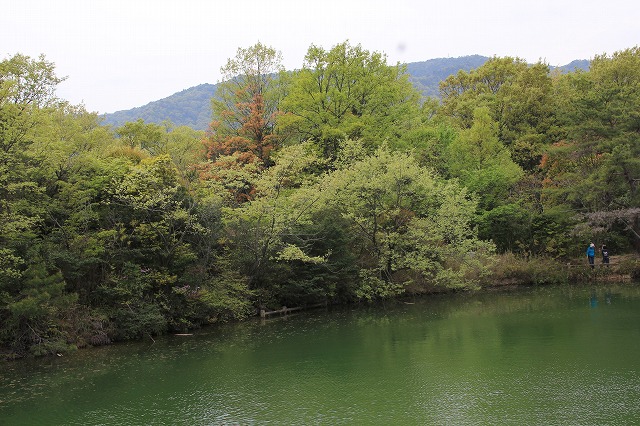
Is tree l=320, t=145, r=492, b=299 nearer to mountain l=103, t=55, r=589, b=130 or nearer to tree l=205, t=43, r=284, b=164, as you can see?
tree l=205, t=43, r=284, b=164

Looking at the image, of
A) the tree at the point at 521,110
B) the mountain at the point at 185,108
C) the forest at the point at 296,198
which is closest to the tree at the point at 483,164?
the forest at the point at 296,198

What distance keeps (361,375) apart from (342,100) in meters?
21.2

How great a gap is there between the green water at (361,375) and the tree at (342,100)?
13275mm

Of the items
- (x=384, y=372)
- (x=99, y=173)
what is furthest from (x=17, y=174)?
(x=384, y=372)

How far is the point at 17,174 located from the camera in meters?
18.5

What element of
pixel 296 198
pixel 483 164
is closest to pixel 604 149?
pixel 483 164

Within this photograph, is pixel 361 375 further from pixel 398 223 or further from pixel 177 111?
pixel 177 111

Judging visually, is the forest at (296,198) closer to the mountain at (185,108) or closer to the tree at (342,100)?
the tree at (342,100)

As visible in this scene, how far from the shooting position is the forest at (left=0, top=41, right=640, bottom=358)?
1964 cm

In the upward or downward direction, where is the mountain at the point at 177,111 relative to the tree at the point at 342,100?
upward

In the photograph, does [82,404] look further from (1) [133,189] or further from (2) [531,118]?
(2) [531,118]

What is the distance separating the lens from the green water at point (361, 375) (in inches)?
450

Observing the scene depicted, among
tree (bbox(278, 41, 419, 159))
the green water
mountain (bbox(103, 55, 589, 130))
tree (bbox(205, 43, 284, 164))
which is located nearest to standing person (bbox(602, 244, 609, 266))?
the green water

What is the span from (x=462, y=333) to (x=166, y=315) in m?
11.2
